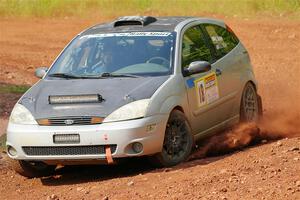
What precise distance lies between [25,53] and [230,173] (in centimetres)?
1454

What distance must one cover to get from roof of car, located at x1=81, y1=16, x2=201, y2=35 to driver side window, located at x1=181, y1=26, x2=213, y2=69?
198mm

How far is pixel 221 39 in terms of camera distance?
11195 mm

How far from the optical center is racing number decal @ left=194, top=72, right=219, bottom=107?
390 inches

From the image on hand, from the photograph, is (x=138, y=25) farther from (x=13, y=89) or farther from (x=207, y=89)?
(x=13, y=89)

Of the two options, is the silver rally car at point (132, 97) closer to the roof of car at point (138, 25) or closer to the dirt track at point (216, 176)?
the roof of car at point (138, 25)

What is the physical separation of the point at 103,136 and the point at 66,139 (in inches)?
15.6

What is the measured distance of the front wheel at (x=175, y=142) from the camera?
9148mm

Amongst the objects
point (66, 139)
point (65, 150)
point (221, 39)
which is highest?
point (221, 39)

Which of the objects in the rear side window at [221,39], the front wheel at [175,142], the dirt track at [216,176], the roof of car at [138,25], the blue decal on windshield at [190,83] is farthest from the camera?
the rear side window at [221,39]

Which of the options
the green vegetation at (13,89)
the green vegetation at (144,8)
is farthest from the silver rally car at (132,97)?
the green vegetation at (144,8)

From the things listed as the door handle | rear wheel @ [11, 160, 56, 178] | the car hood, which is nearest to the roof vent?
the door handle

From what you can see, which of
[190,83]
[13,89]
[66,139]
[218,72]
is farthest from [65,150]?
[13,89]

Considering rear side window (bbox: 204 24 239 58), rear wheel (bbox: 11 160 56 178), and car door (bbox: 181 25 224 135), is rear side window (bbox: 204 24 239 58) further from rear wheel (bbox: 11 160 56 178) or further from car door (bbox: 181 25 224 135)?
rear wheel (bbox: 11 160 56 178)

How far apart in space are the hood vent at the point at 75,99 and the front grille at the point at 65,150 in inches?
19.2
